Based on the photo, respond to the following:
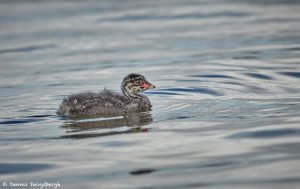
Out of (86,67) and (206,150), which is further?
(86,67)

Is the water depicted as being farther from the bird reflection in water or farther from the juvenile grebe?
the juvenile grebe

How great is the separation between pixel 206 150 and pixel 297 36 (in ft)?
45.6

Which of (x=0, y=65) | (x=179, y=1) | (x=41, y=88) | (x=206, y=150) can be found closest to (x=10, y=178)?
(x=206, y=150)

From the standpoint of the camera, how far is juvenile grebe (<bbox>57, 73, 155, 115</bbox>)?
14031 millimetres

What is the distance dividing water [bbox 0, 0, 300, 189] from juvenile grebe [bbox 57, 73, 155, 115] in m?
0.31

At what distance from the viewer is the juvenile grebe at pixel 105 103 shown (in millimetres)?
14031

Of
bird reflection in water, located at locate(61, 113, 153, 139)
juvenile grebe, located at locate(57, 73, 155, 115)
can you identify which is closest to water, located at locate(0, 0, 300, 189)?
bird reflection in water, located at locate(61, 113, 153, 139)

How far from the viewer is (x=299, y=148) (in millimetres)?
10516

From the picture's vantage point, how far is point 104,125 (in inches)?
513

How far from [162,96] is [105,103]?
6.53ft

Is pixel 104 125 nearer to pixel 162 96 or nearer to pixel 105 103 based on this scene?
pixel 105 103

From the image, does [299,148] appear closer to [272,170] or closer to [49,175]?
[272,170]

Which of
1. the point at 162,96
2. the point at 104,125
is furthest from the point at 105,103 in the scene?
the point at 162,96

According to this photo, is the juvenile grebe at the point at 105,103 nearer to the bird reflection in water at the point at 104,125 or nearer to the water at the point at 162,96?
the bird reflection in water at the point at 104,125
